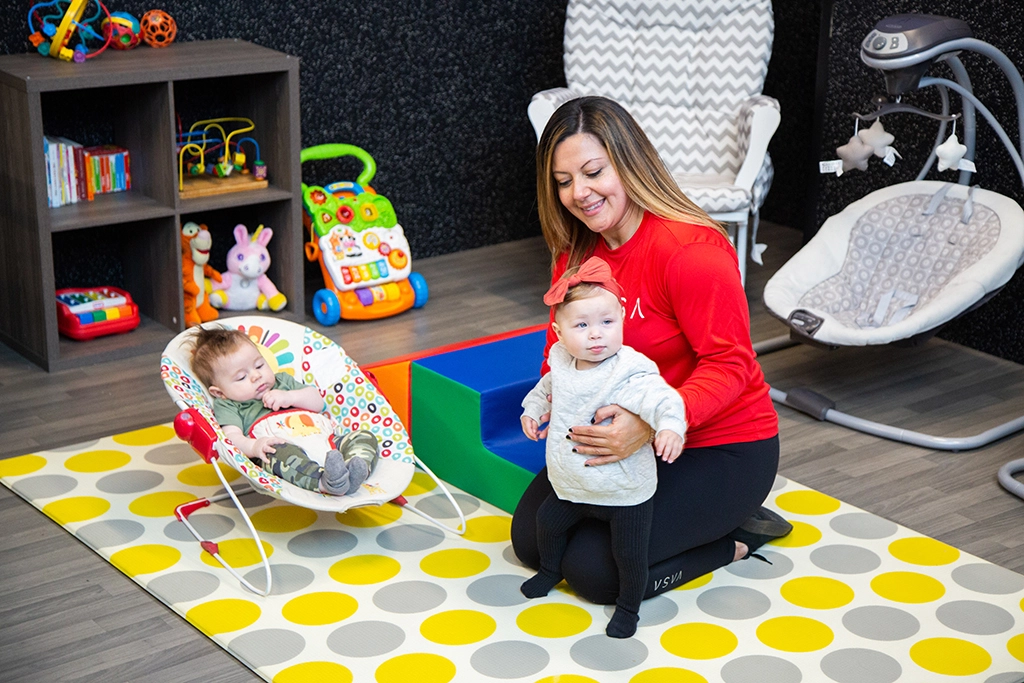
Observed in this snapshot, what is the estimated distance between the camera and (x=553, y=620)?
2.34 meters

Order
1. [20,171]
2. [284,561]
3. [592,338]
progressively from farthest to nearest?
[20,171]
[284,561]
[592,338]

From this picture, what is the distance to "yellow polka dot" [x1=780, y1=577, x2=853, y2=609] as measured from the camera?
2408 millimetres

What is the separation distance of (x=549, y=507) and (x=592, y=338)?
0.38m

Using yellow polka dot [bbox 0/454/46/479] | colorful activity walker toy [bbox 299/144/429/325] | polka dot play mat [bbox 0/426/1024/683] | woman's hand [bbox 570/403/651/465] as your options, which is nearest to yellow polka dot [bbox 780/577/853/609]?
polka dot play mat [bbox 0/426/1024/683]

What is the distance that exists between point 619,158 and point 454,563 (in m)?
0.91

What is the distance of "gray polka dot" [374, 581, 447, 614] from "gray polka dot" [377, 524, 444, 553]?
0.15 metres

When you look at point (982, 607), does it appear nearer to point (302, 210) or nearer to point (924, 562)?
point (924, 562)

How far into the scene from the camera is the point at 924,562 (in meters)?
2.57

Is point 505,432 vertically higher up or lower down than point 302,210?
lower down

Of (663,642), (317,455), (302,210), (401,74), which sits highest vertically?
(401,74)

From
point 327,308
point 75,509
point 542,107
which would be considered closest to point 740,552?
point 75,509

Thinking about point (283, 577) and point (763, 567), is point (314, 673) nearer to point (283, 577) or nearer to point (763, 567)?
point (283, 577)

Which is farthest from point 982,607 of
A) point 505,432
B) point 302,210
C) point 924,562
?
point 302,210

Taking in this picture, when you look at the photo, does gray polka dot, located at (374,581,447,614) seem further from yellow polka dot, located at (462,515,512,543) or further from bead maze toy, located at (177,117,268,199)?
bead maze toy, located at (177,117,268,199)
